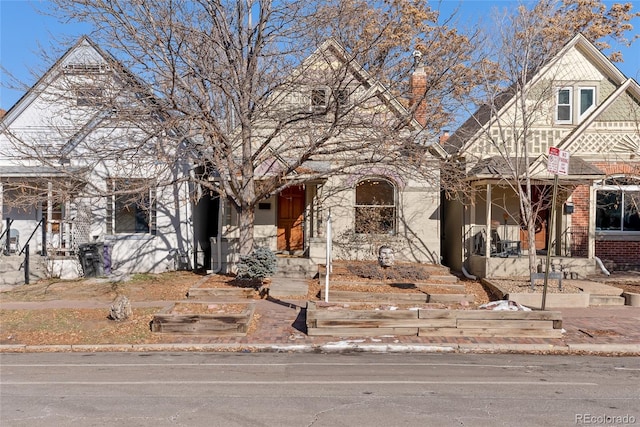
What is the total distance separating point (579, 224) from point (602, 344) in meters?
8.53

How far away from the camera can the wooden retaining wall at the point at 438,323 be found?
980 cm

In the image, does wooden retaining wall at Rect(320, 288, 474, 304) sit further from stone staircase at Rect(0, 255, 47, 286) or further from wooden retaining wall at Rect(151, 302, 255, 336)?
stone staircase at Rect(0, 255, 47, 286)

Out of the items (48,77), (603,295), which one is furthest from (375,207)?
(48,77)

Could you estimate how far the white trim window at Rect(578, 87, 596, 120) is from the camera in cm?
1755

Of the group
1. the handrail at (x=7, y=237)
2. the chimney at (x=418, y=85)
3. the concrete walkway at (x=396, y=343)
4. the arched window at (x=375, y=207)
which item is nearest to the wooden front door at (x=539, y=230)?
the arched window at (x=375, y=207)

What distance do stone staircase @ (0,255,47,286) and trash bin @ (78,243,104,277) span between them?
3.79 ft

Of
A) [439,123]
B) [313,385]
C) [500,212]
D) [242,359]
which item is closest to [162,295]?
[242,359]

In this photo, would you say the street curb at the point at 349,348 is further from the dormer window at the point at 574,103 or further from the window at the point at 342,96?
the dormer window at the point at 574,103

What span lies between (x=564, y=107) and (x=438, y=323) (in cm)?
1125

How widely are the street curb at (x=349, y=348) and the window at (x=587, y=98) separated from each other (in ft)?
35.2

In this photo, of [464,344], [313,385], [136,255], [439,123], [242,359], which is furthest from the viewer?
[136,255]

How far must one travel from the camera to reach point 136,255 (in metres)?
16.6

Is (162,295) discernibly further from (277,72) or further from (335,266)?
(277,72)

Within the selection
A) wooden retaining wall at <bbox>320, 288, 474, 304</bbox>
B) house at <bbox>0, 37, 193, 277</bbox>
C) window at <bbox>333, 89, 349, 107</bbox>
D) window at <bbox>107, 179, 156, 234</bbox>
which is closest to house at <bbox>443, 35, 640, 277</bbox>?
wooden retaining wall at <bbox>320, 288, 474, 304</bbox>
